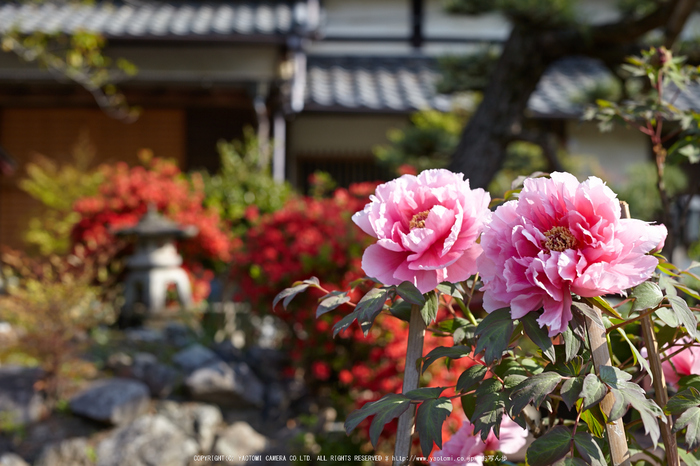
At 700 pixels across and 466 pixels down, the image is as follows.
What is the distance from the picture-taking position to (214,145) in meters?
7.92

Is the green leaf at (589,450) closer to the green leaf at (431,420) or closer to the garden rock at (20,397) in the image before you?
the green leaf at (431,420)

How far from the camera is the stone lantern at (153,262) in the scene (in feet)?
16.2

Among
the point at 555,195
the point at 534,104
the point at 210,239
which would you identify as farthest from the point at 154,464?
the point at 534,104

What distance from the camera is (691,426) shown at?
0.71 meters

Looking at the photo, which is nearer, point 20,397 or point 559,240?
point 559,240

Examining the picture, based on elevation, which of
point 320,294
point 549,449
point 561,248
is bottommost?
point 549,449

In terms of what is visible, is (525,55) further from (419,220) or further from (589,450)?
(589,450)

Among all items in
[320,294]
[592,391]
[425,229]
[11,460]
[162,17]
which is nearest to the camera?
[592,391]

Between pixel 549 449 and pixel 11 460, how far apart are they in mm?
2898

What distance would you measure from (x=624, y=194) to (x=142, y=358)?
A: 373 cm

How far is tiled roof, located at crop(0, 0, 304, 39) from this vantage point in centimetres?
698

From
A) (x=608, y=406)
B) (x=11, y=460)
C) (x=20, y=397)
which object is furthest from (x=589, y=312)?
(x=20, y=397)

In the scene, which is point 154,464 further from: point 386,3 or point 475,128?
point 386,3

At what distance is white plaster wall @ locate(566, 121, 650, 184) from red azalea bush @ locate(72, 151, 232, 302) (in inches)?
188
